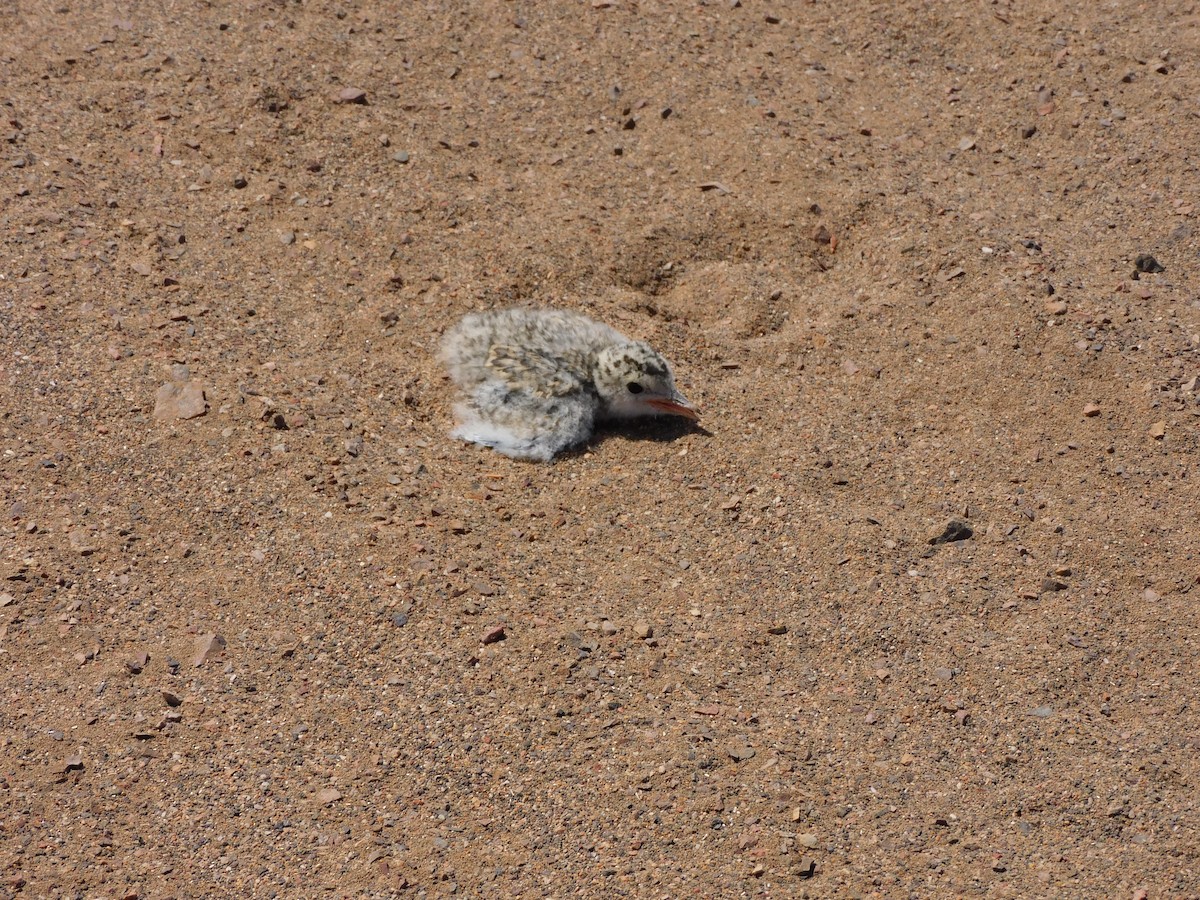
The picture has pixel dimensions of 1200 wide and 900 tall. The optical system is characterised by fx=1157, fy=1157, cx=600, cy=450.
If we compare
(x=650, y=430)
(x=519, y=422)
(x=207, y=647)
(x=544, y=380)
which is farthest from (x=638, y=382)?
(x=207, y=647)

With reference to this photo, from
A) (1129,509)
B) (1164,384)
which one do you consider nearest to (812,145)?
(1164,384)

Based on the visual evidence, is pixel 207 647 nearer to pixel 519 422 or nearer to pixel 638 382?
pixel 519 422

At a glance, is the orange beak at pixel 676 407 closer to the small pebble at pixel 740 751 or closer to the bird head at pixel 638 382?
the bird head at pixel 638 382

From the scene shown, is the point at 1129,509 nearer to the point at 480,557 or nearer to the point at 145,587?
the point at 480,557

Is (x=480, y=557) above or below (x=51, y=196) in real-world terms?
below

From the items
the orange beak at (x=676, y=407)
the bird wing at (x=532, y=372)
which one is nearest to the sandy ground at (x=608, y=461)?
the orange beak at (x=676, y=407)

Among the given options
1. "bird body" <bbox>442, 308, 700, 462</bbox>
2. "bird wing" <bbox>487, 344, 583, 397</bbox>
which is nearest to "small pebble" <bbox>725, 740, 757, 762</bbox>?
"bird body" <bbox>442, 308, 700, 462</bbox>
